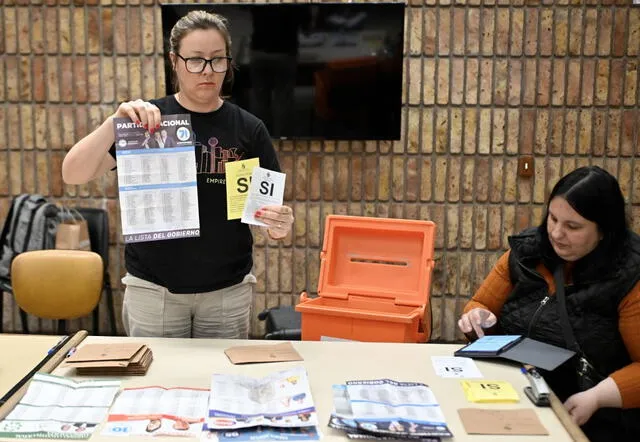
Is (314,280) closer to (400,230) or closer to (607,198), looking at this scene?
(400,230)

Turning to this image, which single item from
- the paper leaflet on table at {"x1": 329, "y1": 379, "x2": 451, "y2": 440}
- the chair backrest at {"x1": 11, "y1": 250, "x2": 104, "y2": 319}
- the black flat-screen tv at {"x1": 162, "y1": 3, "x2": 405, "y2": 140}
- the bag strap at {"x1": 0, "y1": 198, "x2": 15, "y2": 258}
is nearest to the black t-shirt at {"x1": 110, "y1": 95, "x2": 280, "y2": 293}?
the paper leaflet on table at {"x1": 329, "y1": 379, "x2": 451, "y2": 440}

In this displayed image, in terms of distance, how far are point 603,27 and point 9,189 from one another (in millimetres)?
3721

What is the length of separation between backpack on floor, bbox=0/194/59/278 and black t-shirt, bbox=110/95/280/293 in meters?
2.02

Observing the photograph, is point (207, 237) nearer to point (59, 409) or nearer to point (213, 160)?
point (213, 160)

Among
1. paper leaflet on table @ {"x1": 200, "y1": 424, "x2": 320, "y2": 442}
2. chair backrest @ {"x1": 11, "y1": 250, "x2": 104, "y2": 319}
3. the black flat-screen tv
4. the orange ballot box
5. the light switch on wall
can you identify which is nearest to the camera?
paper leaflet on table @ {"x1": 200, "y1": 424, "x2": 320, "y2": 442}

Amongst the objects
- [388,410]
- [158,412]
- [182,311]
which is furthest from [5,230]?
[388,410]

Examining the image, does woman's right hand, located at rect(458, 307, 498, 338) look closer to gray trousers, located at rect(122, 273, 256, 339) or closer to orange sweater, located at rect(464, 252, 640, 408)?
orange sweater, located at rect(464, 252, 640, 408)

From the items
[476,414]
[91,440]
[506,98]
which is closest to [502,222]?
[506,98]

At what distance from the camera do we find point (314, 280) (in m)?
4.03

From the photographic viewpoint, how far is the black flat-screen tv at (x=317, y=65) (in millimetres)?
3756

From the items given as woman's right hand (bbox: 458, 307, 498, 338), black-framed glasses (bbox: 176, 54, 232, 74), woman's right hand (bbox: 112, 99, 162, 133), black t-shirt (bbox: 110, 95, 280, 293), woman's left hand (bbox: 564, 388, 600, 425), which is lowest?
woman's left hand (bbox: 564, 388, 600, 425)

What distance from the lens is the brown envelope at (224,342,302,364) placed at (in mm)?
1890

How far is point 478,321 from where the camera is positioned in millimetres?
2131

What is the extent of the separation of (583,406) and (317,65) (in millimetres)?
2615
